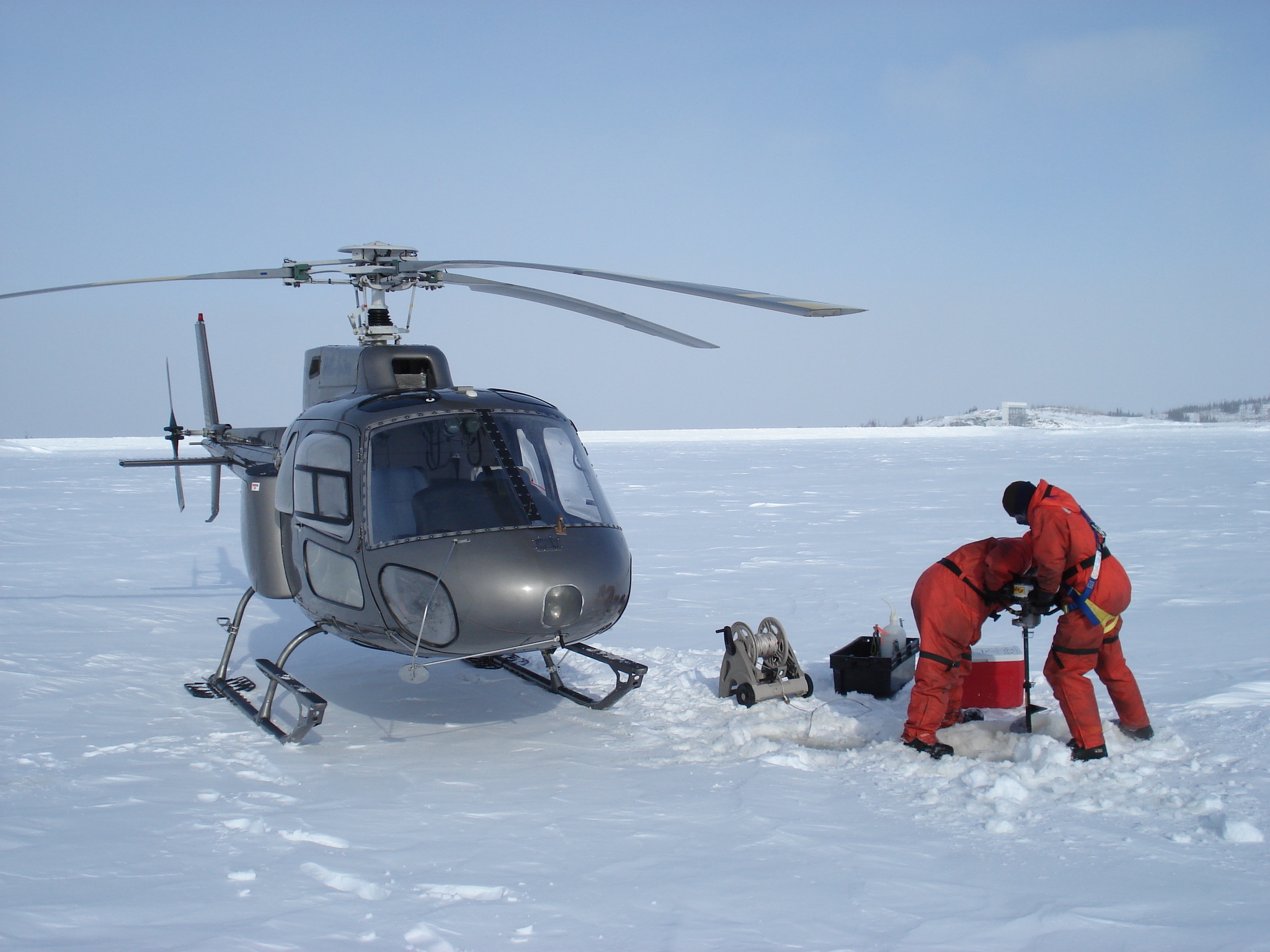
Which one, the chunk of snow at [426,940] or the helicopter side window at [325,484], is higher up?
the helicopter side window at [325,484]

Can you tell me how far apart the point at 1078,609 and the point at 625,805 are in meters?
2.32

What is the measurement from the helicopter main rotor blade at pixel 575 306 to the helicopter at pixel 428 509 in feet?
0.04

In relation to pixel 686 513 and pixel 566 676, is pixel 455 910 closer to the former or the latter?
pixel 566 676

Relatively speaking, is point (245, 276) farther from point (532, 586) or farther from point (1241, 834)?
point (1241, 834)

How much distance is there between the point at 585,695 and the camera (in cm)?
578

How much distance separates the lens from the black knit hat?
4340mm

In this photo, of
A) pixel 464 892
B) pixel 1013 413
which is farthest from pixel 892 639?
pixel 1013 413

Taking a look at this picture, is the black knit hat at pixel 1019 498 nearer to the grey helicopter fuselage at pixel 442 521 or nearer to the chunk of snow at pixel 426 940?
the grey helicopter fuselage at pixel 442 521

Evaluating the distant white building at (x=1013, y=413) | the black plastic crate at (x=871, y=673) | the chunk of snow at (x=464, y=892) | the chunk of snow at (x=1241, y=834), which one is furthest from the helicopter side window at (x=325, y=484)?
the distant white building at (x=1013, y=413)

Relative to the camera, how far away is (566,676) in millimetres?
6355

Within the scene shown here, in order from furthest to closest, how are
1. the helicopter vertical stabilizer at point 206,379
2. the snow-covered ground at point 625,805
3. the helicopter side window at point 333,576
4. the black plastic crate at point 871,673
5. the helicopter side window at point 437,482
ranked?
the helicopter vertical stabilizer at point 206,379 → the black plastic crate at point 871,673 → the helicopter side window at point 333,576 → the helicopter side window at point 437,482 → the snow-covered ground at point 625,805

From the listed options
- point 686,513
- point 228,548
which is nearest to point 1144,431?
point 686,513

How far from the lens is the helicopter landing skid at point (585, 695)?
527 cm

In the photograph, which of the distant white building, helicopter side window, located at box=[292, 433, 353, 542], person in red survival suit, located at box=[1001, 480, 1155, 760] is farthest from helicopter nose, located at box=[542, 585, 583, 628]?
the distant white building
